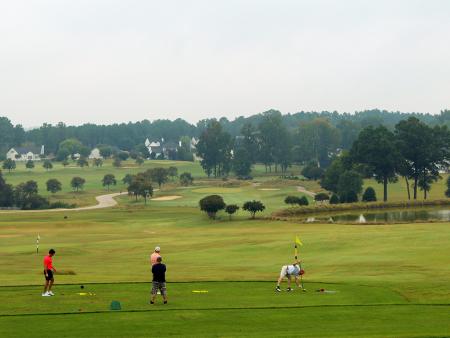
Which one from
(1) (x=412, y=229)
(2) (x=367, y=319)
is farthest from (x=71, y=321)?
(1) (x=412, y=229)

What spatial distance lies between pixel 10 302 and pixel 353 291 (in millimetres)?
14846

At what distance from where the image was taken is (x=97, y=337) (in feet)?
82.4

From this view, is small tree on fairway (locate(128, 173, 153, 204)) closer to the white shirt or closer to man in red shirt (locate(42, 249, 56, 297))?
the white shirt

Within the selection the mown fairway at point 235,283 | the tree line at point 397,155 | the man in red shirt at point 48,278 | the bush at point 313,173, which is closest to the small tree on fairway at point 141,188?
the tree line at point 397,155

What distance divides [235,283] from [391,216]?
239ft

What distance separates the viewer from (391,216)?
4281 inches

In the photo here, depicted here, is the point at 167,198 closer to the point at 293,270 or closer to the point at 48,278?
the point at 293,270

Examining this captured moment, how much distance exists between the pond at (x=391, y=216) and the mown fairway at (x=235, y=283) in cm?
1355

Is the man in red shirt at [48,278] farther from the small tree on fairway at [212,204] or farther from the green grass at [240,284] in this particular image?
the small tree on fairway at [212,204]

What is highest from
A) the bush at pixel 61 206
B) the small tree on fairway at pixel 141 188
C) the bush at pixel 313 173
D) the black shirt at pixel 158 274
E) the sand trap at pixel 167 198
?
the bush at pixel 313 173

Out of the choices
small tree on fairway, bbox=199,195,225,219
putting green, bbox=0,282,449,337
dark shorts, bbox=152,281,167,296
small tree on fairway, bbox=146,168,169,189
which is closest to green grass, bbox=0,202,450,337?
putting green, bbox=0,282,449,337

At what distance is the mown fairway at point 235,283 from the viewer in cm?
2714

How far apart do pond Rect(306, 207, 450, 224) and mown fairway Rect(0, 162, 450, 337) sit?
13.6m

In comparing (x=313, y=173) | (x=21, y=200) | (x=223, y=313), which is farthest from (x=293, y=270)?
(x=313, y=173)
